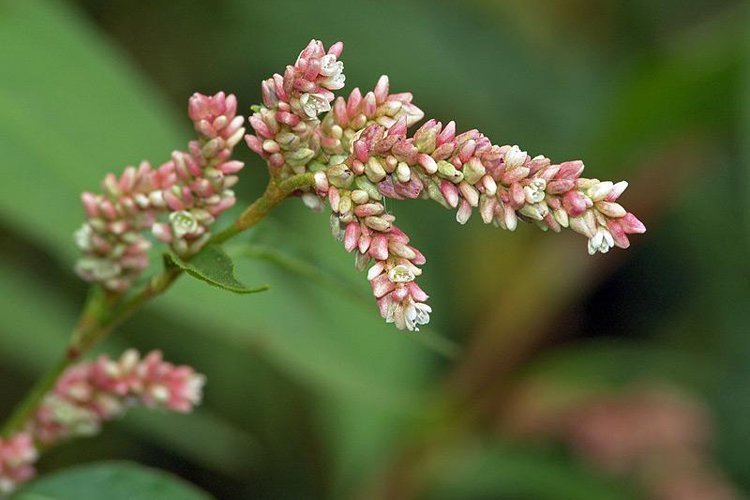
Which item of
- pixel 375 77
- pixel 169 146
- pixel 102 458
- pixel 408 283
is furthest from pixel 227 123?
pixel 375 77

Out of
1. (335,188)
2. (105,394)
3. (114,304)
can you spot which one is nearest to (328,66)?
(335,188)

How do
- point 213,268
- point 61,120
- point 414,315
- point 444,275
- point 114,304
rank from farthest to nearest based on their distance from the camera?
1. point 444,275
2. point 61,120
3. point 114,304
4. point 213,268
5. point 414,315

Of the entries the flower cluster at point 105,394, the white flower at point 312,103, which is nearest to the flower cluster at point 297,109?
the white flower at point 312,103

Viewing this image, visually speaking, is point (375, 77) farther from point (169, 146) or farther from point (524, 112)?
point (169, 146)

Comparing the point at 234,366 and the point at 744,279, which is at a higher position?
the point at 744,279

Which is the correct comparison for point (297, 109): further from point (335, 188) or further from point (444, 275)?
point (444, 275)

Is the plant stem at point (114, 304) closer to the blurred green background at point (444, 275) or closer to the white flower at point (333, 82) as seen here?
the white flower at point (333, 82)
